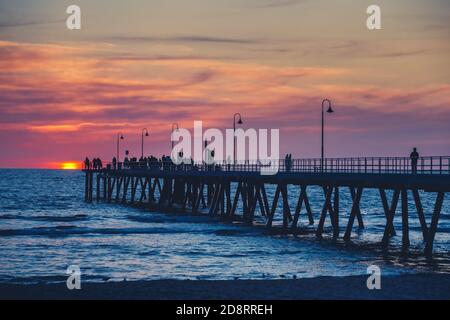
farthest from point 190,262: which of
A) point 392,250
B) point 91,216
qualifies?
point 91,216

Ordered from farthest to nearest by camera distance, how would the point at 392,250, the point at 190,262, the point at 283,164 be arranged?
the point at 283,164 < the point at 392,250 < the point at 190,262

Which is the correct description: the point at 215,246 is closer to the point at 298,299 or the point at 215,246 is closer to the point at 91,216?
the point at 298,299

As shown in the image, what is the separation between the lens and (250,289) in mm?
22484

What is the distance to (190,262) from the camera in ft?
99.7

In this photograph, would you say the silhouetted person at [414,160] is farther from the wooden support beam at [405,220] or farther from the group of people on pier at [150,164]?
the group of people on pier at [150,164]

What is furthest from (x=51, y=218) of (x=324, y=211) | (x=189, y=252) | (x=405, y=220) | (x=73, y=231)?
(x=405, y=220)

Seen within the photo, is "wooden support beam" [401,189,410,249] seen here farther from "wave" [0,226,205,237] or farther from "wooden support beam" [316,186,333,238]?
"wave" [0,226,205,237]

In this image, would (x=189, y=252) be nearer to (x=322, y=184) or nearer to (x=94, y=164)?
(x=322, y=184)

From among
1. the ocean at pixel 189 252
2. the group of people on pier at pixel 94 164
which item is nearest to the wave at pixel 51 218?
the ocean at pixel 189 252

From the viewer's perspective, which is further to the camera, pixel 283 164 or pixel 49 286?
pixel 283 164

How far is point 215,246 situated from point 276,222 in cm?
1903

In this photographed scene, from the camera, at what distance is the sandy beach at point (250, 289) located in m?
21.2

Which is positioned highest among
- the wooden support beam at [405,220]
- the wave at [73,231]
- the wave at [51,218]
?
the wooden support beam at [405,220]
